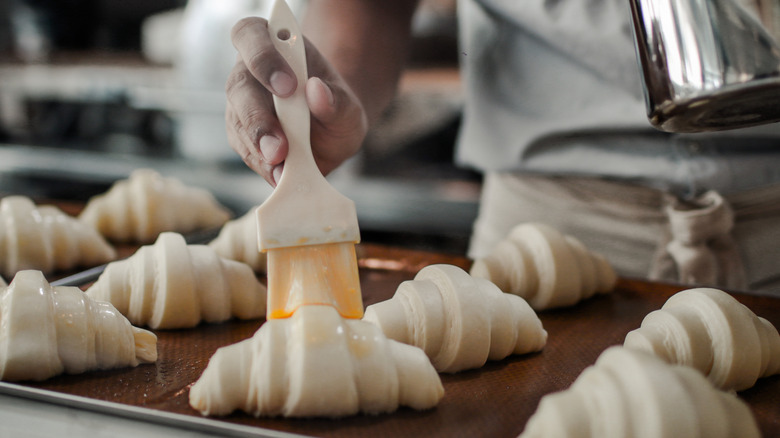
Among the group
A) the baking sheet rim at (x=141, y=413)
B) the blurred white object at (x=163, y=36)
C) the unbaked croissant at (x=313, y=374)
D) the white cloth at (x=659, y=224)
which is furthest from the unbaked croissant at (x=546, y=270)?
the blurred white object at (x=163, y=36)

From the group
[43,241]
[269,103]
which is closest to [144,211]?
[43,241]

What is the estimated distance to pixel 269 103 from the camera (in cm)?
101

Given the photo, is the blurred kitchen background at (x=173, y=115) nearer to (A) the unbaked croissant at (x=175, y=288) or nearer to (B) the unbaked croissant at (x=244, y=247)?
(B) the unbaked croissant at (x=244, y=247)

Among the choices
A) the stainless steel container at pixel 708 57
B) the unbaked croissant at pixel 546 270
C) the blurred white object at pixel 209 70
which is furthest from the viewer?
the blurred white object at pixel 209 70

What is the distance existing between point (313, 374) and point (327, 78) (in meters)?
0.61

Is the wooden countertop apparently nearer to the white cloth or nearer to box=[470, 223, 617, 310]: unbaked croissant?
box=[470, 223, 617, 310]: unbaked croissant

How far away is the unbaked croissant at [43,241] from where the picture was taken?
1.34 meters

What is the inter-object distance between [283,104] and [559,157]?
2.51 ft

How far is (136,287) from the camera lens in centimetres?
107

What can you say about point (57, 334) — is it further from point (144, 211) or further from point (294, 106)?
point (144, 211)

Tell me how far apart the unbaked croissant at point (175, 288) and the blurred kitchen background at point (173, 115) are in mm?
1300

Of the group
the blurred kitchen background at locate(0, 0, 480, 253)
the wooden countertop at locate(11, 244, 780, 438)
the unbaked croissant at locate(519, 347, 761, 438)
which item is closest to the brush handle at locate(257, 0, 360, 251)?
the wooden countertop at locate(11, 244, 780, 438)

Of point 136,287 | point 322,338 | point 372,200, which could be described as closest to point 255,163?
point 136,287

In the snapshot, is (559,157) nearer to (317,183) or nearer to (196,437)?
(317,183)
